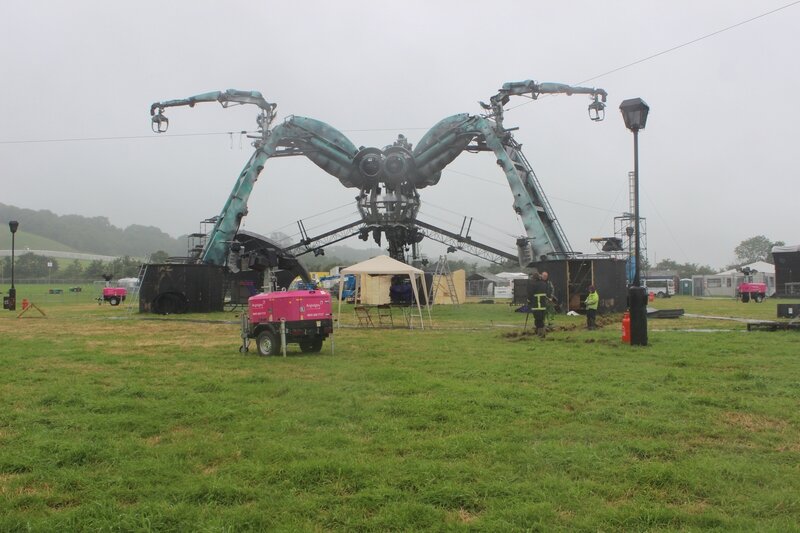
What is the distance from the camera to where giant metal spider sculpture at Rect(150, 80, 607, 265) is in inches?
1452

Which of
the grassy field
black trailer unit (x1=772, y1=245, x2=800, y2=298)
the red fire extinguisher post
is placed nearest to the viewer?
the grassy field

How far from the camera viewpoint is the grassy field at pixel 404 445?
426 centimetres

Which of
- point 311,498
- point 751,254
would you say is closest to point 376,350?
point 311,498

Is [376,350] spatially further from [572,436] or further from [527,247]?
[527,247]

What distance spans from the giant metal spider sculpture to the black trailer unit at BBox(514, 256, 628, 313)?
343 centimetres

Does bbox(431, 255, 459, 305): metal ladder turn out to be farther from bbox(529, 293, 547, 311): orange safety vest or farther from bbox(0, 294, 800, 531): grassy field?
bbox(0, 294, 800, 531): grassy field

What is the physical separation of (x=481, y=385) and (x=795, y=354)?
7.38 m

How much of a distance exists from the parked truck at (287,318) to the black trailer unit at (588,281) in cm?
1823

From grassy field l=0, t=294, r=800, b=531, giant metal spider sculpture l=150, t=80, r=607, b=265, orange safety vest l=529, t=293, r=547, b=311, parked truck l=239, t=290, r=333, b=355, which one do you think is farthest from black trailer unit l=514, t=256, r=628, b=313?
parked truck l=239, t=290, r=333, b=355

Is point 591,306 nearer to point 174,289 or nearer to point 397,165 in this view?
point 174,289

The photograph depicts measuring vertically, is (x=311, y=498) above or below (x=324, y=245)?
below

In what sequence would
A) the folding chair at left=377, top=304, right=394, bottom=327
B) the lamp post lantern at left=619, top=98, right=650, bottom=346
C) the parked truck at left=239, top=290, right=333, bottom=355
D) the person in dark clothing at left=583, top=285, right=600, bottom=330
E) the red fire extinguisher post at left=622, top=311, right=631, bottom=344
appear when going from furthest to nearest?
the folding chair at left=377, top=304, right=394, bottom=327 < the person in dark clothing at left=583, top=285, right=600, bottom=330 < the red fire extinguisher post at left=622, top=311, right=631, bottom=344 < the lamp post lantern at left=619, top=98, right=650, bottom=346 < the parked truck at left=239, top=290, right=333, bottom=355

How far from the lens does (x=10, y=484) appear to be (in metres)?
4.82

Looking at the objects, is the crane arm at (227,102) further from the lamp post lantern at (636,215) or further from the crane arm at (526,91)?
the lamp post lantern at (636,215)
